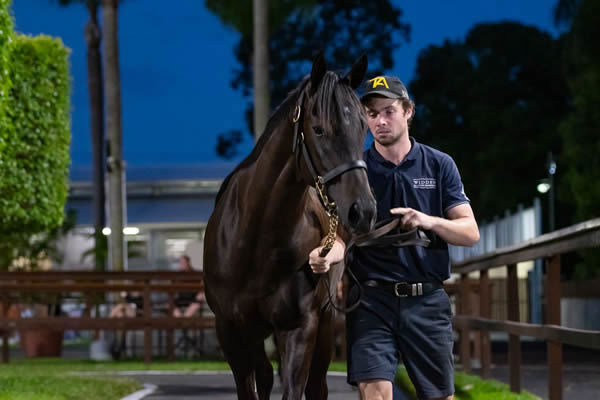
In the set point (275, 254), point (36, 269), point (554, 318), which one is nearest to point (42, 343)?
point (36, 269)

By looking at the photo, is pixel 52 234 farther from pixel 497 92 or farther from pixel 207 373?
pixel 497 92

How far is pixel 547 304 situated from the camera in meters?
8.38

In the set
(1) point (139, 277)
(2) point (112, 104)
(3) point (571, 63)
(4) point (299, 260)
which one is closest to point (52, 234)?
(2) point (112, 104)

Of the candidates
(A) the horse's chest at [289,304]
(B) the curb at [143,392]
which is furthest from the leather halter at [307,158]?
(B) the curb at [143,392]

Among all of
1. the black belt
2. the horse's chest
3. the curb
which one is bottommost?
the curb

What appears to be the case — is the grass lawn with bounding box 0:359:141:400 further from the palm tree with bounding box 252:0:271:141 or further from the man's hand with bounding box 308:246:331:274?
the palm tree with bounding box 252:0:271:141

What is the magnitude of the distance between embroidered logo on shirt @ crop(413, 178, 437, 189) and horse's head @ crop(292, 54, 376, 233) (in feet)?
0.99

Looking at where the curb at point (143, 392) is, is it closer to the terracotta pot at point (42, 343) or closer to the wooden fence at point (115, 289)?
the wooden fence at point (115, 289)

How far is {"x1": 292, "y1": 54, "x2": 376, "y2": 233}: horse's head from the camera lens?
4656 mm

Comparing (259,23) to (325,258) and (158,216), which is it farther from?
(158,216)

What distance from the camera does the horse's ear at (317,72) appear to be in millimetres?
5094

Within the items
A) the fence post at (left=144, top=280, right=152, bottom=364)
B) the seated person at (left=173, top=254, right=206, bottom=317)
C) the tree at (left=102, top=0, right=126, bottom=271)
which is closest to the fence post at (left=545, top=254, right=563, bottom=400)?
the fence post at (left=144, top=280, right=152, bottom=364)

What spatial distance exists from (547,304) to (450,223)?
3918 millimetres

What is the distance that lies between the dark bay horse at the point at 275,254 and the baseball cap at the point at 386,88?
0.71ft
